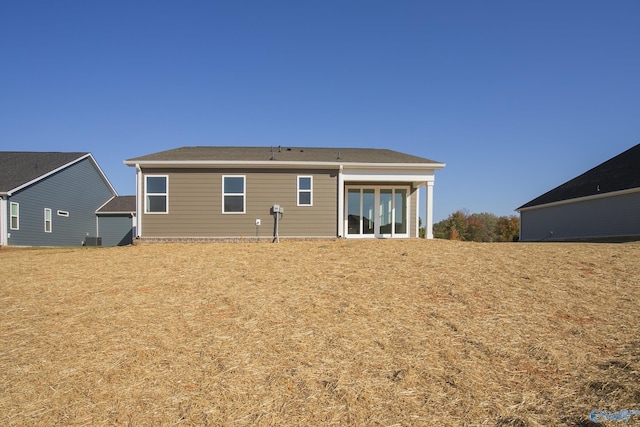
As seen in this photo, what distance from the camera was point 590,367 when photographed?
12.6 feet

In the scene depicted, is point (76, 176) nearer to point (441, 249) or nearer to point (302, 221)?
point (302, 221)

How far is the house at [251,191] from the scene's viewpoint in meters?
14.0

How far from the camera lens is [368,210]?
1569cm

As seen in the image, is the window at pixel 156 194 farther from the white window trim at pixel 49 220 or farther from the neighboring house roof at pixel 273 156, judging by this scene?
the white window trim at pixel 49 220

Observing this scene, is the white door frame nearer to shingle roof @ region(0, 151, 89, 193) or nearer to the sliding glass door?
the sliding glass door

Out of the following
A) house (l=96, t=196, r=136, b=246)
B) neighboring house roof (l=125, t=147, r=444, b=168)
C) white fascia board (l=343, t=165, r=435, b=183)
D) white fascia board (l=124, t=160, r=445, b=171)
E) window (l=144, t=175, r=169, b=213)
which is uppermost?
neighboring house roof (l=125, t=147, r=444, b=168)

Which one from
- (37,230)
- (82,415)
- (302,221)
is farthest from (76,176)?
(82,415)

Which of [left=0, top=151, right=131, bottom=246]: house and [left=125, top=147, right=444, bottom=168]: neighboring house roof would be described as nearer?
[left=125, top=147, right=444, bottom=168]: neighboring house roof

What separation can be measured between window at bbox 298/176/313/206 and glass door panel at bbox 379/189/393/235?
9.86 ft

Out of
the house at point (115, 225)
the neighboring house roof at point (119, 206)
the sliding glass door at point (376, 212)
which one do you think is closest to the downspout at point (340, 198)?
the sliding glass door at point (376, 212)

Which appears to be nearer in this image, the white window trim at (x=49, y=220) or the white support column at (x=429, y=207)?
the white support column at (x=429, y=207)

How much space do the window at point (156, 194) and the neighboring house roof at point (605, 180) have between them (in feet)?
58.6

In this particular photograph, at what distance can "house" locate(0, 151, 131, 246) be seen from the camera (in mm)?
18095

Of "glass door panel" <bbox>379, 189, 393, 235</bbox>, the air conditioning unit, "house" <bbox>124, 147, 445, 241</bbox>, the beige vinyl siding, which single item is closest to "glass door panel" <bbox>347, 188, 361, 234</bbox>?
"house" <bbox>124, 147, 445, 241</bbox>
